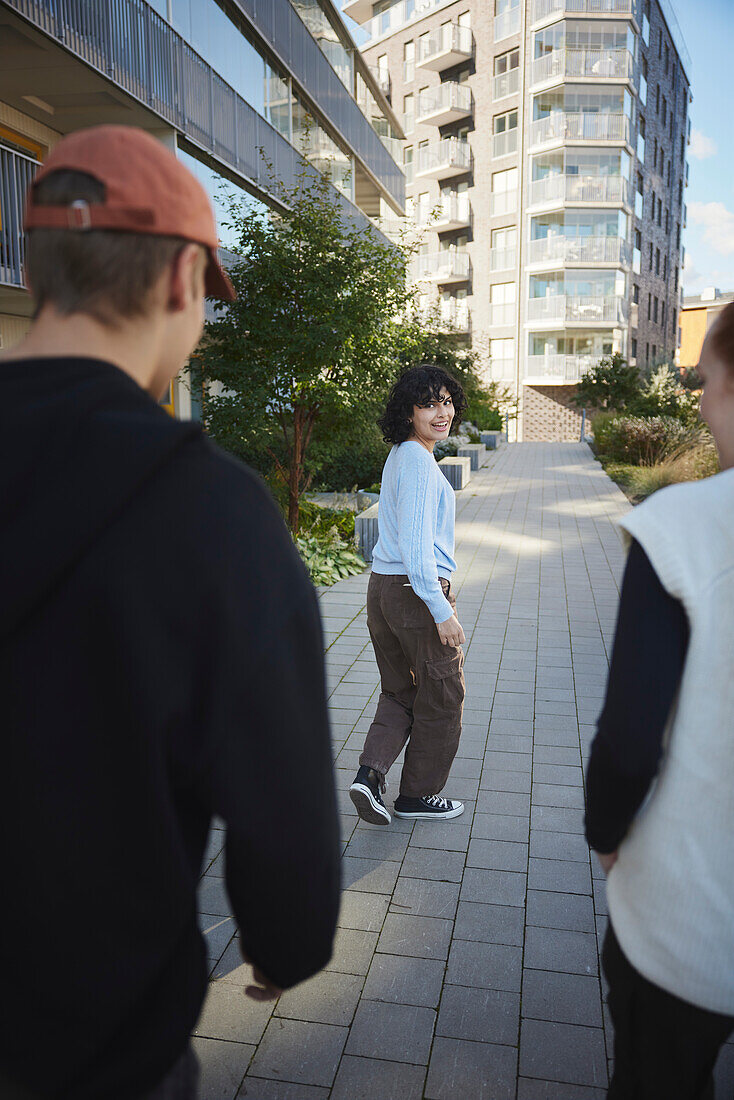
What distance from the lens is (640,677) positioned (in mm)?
1333

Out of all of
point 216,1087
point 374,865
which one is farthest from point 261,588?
point 374,865

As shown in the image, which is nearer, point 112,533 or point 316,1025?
point 112,533

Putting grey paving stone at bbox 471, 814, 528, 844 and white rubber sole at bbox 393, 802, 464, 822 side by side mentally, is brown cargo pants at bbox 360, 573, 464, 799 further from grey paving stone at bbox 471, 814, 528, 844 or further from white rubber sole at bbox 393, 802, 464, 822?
grey paving stone at bbox 471, 814, 528, 844

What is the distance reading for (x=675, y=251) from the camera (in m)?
54.2

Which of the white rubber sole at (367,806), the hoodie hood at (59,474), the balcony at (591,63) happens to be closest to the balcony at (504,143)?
the balcony at (591,63)

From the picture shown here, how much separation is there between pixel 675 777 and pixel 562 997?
63.5 inches

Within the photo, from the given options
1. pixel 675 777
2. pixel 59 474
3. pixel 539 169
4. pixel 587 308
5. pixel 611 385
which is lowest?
pixel 675 777

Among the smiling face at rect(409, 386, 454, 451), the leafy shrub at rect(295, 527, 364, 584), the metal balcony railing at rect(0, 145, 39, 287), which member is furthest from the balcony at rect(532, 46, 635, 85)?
the smiling face at rect(409, 386, 454, 451)

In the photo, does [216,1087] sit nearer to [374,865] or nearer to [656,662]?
[374,865]

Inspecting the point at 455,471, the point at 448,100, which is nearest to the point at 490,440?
the point at 455,471

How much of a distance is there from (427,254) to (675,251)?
20476 mm

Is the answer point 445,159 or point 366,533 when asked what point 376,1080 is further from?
point 445,159

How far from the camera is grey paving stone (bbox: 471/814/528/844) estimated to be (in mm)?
3577

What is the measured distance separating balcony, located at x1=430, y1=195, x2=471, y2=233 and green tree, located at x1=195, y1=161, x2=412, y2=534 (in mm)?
35793
